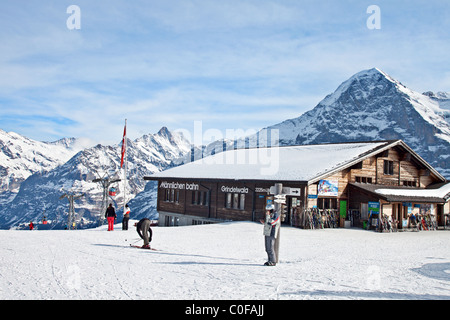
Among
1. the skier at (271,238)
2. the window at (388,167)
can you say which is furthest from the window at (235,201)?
the skier at (271,238)

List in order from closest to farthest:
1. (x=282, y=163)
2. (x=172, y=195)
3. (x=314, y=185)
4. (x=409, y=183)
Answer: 1. (x=314, y=185)
2. (x=282, y=163)
3. (x=409, y=183)
4. (x=172, y=195)

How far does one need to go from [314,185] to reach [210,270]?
54.7 ft

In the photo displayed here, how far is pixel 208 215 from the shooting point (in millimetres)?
32938

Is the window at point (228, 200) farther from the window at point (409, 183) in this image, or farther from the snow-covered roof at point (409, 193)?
the window at point (409, 183)

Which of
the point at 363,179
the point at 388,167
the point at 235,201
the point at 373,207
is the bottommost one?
the point at 373,207

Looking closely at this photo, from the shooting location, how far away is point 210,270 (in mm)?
11297

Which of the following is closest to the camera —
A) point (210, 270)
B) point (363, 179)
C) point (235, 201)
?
point (210, 270)

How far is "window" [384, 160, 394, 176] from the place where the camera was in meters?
32.8

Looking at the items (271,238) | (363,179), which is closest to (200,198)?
(363,179)

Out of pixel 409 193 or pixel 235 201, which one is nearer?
pixel 409 193

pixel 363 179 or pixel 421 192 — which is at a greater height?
pixel 363 179

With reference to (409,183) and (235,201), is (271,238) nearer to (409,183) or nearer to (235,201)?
(235,201)
